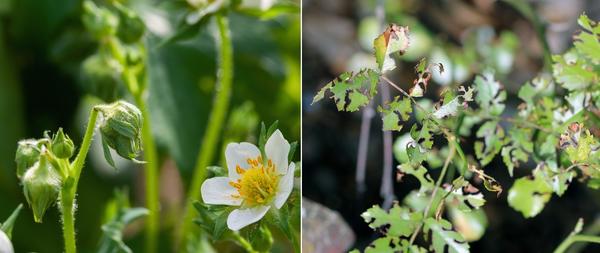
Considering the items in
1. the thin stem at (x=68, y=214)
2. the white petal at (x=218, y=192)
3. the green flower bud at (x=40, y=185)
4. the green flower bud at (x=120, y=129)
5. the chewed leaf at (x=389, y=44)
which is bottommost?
the thin stem at (x=68, y=214)

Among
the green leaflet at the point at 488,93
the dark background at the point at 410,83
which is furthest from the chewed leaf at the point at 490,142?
the dark background at the point at 410,83

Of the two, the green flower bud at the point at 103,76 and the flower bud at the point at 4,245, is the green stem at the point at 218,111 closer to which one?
the green flower bud at the point at 103,76

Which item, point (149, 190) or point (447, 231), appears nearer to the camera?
point (447, 231)

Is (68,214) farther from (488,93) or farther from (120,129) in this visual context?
(488,93)

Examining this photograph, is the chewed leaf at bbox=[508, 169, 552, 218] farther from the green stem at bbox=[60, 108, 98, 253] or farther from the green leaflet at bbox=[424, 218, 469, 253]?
the green stem at bbox=[60, 108, 98, 253]

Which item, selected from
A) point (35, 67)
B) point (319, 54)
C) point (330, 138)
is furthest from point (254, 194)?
point (319, 54)

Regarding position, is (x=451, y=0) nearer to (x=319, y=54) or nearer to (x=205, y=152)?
(x=319, y=54)
